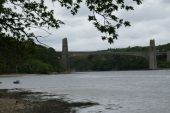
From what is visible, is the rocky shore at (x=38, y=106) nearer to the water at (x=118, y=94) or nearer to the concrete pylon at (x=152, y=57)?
the water at (x=118, y=94)

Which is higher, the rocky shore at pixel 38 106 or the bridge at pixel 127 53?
the bridge at pixel 127 53

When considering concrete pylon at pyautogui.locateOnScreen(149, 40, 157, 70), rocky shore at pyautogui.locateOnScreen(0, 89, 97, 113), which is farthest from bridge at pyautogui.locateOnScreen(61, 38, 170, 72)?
rocky shore at pyautogui.locateOnScreen(0, 89, 97, 113)

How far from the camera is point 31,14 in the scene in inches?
552

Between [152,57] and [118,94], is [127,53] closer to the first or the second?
[152,57]

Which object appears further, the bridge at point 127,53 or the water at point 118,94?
the bridge at point 127,53

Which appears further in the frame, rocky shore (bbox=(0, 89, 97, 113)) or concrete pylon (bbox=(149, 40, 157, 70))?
concrete pylon (bbox=(149, 40, 157, 70))

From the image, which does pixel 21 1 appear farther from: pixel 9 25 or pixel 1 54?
pixel 1 54

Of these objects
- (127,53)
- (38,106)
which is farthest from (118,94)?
(127,53)

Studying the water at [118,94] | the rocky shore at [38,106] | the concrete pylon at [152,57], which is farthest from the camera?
the concrete pylon at [152,57]

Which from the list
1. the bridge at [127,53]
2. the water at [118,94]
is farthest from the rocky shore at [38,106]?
the bridge at [127,53]

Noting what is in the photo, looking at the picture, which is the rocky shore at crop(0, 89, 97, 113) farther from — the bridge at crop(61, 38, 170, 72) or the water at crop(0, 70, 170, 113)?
the bridge at crop(61, 38, 170, 72)

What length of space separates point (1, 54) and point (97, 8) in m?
5.78

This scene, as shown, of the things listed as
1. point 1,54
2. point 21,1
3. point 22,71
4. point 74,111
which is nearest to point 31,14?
point 21,1

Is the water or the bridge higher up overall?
the bridge
